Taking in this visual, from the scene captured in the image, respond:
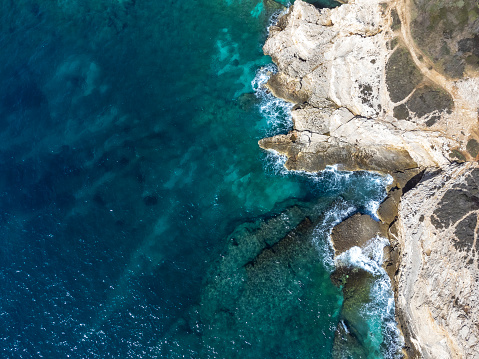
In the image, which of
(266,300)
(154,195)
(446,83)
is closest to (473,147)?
(446,83)

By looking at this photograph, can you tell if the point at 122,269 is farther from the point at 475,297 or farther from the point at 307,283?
the point at 475,297

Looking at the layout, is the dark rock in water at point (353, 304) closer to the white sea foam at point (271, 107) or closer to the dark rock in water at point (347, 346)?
the dark rock in water at point (347, 346)

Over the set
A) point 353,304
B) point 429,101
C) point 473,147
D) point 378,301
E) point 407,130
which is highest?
point 429,101

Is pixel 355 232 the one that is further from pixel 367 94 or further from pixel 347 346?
pixel 367 94

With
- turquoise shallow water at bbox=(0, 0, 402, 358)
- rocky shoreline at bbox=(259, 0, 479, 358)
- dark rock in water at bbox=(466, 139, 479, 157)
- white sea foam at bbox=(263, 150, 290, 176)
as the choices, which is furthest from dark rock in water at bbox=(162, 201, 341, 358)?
dark rock in water at bbox=(466, 139, 479, 157)

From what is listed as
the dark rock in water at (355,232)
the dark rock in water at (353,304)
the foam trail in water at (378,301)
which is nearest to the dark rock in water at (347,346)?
the dark rock in water at (353,304)

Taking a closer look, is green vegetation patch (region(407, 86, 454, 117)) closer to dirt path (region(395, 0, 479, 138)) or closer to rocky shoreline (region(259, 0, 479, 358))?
rocky shoreline (region(259, 0, 479, 358))
